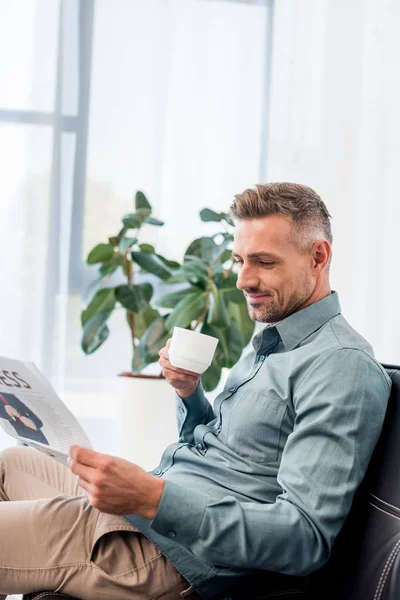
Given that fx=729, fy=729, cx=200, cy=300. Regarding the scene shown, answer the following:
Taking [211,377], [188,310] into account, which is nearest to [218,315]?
[188,310]

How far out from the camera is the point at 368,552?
1.07 metres

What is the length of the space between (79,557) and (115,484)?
239 mm

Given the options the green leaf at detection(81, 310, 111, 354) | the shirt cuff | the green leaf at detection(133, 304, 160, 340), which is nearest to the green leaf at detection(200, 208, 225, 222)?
the green leaf at detection(133, 304, 160, 340)

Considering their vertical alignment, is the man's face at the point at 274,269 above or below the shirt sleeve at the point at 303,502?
above

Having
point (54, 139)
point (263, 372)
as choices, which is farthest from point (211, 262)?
point (263, 372)

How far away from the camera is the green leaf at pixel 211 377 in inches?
105

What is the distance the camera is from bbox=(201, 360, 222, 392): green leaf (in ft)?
8.71

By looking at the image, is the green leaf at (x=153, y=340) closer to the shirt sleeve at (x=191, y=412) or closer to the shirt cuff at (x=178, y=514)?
the shirt sleeve at (x=191, y=412)

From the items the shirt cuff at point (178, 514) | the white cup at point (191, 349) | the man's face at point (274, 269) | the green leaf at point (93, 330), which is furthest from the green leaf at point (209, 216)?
the shirt cuff at point (178, 514)

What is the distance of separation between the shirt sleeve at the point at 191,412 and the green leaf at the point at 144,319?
4.14 ft

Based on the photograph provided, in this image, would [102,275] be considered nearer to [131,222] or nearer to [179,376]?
[131,222]

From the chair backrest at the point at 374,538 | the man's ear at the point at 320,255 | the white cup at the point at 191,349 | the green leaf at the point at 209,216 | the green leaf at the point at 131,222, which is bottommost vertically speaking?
the chair backrest at the point at 374,538

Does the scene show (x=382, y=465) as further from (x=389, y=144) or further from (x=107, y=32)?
(x=107, y=32)

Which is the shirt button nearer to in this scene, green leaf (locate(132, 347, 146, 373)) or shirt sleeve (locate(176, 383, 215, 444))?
shirt sleeve (locate(176, 383, 215, 444))
